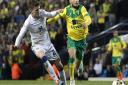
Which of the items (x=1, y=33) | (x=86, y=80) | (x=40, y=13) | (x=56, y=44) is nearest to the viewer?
(x=40, y=13)

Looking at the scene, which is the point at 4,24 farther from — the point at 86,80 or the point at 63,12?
the point at 63,12

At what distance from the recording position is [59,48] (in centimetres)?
2992

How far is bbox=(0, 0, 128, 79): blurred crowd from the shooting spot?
28.5m

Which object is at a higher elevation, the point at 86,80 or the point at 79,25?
the point at 79,25

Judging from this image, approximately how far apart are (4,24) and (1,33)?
2.55 feet

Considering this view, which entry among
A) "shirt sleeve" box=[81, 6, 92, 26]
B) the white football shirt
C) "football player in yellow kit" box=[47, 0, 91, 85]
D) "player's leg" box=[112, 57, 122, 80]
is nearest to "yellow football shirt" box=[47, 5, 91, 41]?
"football player in yellow kit" box=[47, 0, 91, 85]

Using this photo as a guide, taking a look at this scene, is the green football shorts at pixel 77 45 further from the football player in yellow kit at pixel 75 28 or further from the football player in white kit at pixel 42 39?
the football player in white kit at pixel 42 39

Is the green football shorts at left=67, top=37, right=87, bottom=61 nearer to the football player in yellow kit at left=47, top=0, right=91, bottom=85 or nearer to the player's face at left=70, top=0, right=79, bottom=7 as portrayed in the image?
the football player in yellow kit at left=47, top=0, right=91, bottom=85

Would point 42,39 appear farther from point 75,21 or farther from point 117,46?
point 117,46

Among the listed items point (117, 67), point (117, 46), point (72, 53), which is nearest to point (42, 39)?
point (72, 53)

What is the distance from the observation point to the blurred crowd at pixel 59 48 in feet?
93.7

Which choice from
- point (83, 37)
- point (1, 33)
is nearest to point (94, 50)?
point (1, 33)

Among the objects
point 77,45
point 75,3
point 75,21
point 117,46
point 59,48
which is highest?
point 75,3

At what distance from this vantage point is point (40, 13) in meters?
17.2
